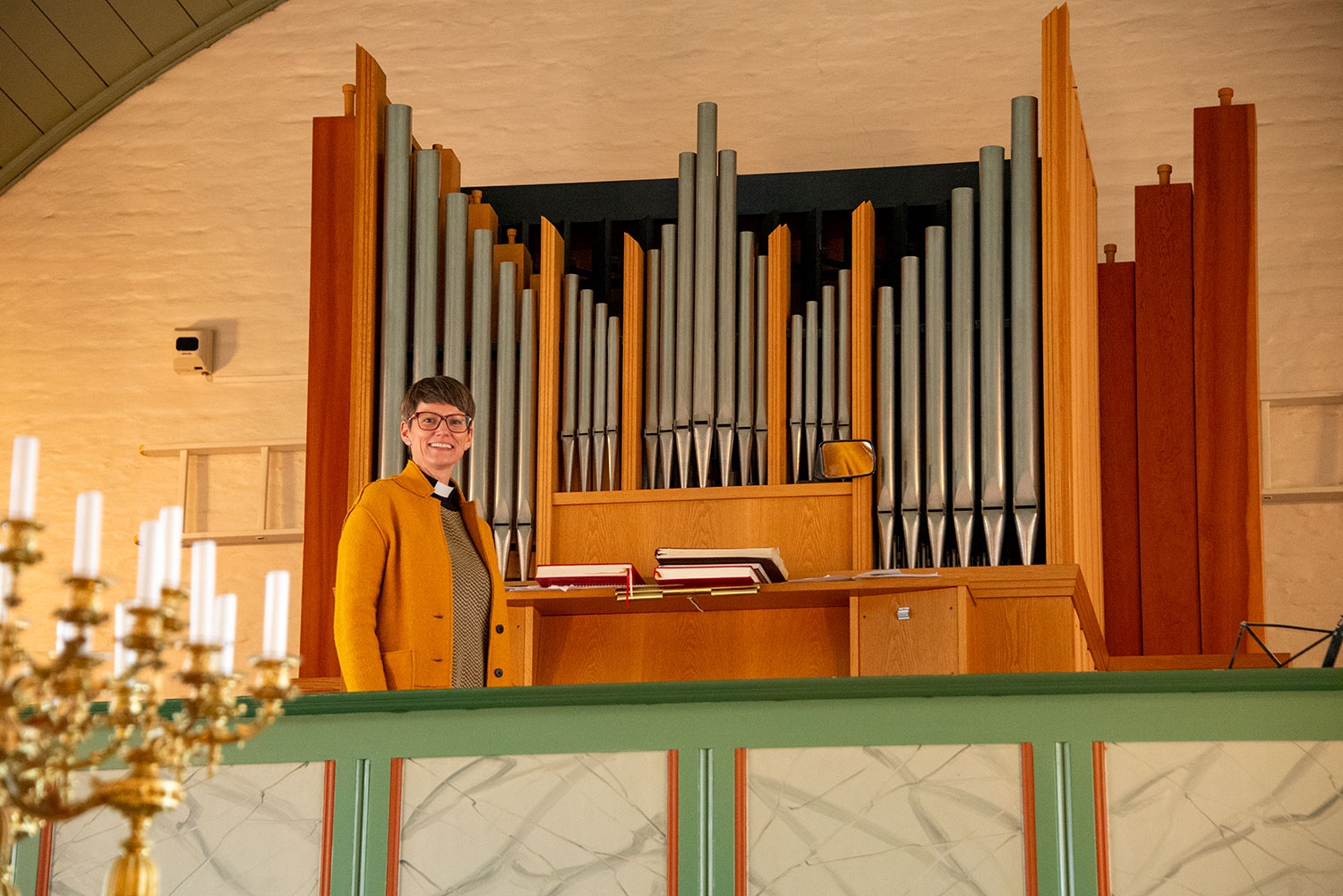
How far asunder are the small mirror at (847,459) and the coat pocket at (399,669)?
6.93ft

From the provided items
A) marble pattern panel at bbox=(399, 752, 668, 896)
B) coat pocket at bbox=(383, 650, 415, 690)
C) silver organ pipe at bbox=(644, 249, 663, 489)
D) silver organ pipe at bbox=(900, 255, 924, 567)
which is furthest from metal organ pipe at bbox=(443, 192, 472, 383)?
marble pattern panel at bbox=(399, 752, 668, 896)

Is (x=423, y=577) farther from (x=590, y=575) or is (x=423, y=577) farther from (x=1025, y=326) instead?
(x=1025, y=326)

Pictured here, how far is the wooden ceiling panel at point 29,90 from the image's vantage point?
8.22 meters

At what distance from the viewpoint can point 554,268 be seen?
6840mm

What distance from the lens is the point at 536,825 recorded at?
4055mm

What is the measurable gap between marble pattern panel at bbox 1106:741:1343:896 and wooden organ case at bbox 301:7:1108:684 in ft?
6.33

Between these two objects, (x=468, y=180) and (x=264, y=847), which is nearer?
(x=264, y=847)

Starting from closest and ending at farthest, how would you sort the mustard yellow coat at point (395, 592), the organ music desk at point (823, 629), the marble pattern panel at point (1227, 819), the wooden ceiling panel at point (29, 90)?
the marble pattern panel at point (1227, 819) < the mustard yellow coat at point (395, 592) < the organ music desk at point (823, 629) < the wooden ceiling panel at point (29, 90)

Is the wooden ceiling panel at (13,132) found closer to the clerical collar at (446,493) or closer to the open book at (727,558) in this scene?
the open book at (727,558)

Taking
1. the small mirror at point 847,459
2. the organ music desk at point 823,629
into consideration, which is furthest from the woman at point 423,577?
the small mirror at point 847,459

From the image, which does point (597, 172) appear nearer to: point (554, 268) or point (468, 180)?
point (468, 180)

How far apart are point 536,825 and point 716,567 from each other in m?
2.09

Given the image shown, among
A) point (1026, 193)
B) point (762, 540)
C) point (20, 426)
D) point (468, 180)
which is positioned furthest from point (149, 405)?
point (1026, 193)

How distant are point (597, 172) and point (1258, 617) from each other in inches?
138
